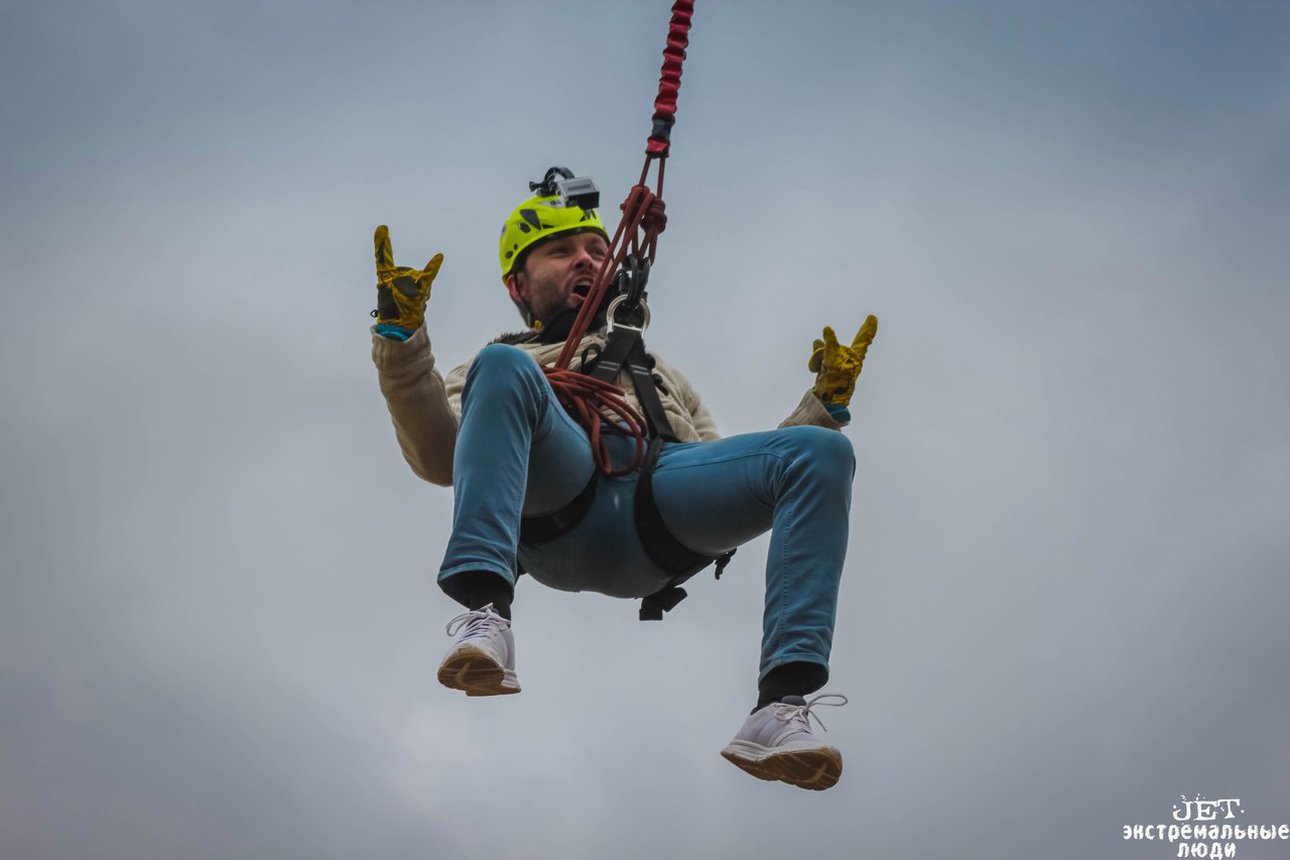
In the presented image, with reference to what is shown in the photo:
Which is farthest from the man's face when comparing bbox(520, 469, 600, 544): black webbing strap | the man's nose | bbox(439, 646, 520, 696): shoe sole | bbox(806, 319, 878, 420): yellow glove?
bbox(439, 646, 520, 696): shoe sole

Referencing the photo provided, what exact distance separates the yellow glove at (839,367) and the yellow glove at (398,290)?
4.83 feet

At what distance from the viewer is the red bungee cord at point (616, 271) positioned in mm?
5695

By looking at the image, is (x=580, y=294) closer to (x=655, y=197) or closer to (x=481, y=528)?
(x=655, y=197)

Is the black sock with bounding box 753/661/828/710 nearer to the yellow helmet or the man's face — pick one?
the man's face

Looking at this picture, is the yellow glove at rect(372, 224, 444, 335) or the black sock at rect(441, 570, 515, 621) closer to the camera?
the black sock at rect(441, 570, 515, 621)

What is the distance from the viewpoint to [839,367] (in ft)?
20.5

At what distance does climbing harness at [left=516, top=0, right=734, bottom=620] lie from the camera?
18.7 feet

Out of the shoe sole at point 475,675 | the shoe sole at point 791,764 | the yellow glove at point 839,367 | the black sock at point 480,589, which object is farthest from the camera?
the yellow glove at point 839,367

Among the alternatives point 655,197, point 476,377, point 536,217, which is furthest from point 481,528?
point 536,217

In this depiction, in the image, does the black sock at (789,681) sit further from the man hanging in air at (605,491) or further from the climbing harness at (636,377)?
the climbing harness at (636,377)

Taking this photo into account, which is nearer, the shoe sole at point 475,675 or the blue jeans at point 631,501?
the shoe sole at point 475,675

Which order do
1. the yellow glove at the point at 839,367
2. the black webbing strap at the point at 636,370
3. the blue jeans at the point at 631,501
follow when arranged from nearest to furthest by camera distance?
the blue jeans at the point at 631,501, the black webbing strap at the point at 636,370, the yellow glove at the point at 839,367

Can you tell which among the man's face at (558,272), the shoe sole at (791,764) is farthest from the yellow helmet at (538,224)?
the shoe sole at (791,764)

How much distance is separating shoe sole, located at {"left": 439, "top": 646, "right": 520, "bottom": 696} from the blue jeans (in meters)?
0.31
